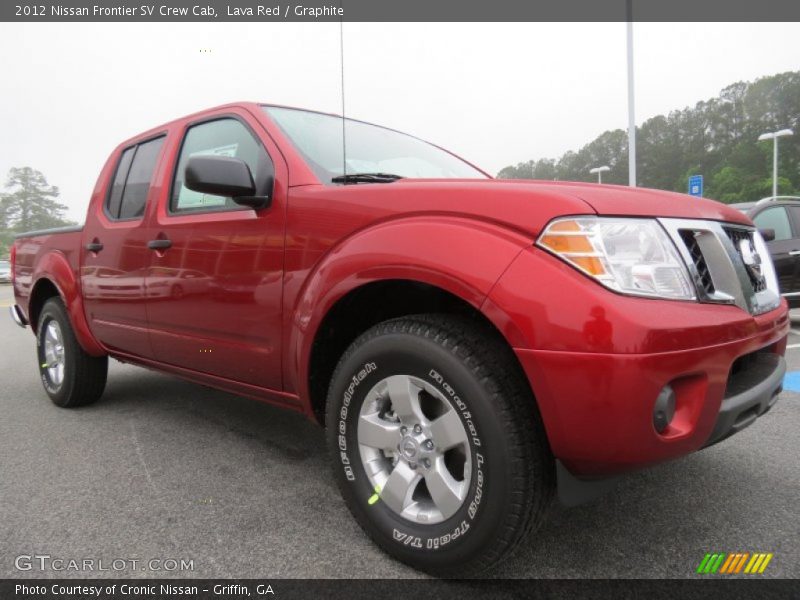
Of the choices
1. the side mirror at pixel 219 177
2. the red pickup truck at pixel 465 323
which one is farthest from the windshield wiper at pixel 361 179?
the side mirror at pixel 219 177

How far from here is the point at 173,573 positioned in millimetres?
1802

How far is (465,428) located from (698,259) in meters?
0.85

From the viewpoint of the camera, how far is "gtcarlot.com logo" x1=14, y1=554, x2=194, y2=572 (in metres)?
1.83

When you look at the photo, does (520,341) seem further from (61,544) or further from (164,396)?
(164,396)

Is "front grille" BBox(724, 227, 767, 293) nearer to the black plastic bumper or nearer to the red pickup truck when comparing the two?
the red pickup truck

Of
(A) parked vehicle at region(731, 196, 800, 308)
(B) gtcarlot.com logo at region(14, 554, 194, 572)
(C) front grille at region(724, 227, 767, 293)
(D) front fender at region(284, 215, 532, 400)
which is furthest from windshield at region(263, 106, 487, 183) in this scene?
(A) parked vehicle at region(731, 196, 800, 308)

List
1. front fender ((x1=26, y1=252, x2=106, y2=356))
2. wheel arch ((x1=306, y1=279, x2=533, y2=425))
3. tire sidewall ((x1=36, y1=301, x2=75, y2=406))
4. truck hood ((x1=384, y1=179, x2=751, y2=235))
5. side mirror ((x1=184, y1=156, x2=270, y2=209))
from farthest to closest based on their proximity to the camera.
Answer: tire sidewall ((x1=36, y1=301, x2=75, y2=406)) → front fender ((x1=26, y1=252, x2=106, y2=356)) → side mirror ((x1=184, y1=156, x2=270, y2=209)) → wheel arch ((x1=306, y1=279, x2=533, y2=425)) → truck hood ((x1=384, y1=179, x2=751, y2=235))

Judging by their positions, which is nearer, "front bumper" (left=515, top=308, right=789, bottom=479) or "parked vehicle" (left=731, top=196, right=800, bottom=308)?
"front bumper" (left=515, top=308, right=789, bottom=479)

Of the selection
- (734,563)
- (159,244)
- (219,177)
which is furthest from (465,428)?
(159,244)

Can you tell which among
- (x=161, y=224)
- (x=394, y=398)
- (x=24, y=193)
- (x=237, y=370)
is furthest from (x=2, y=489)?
(x=24, y=193)

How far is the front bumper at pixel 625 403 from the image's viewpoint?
137 centimetres

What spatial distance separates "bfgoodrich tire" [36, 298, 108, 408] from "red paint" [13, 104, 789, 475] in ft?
3.52

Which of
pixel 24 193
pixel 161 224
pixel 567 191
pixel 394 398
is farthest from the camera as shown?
pixel 24 193

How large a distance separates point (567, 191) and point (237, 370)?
1615mm
